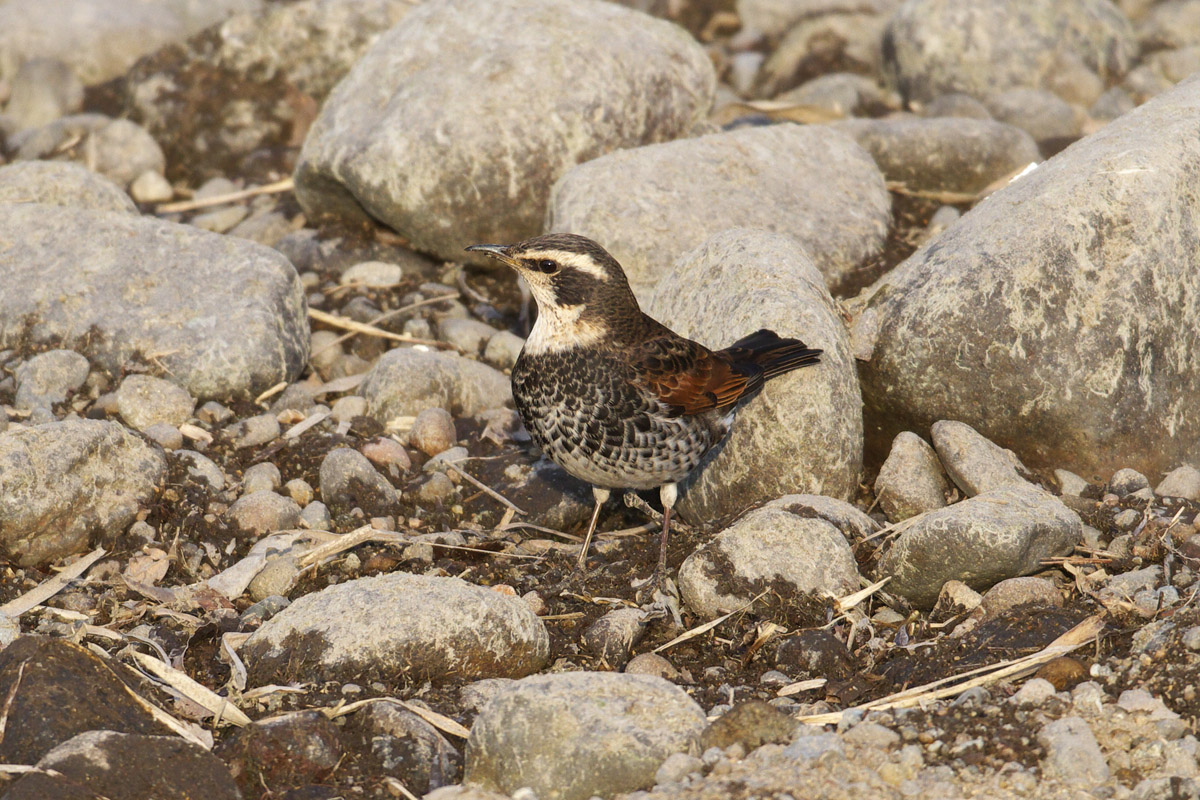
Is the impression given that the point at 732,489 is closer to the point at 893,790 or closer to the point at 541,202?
the point at 893,790

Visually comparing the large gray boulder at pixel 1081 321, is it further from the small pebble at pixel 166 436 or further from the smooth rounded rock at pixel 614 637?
the small pebble at pixel 166 436

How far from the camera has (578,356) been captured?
6.28m

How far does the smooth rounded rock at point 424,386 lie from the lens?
7.70m

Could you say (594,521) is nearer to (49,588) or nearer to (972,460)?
(972,460)

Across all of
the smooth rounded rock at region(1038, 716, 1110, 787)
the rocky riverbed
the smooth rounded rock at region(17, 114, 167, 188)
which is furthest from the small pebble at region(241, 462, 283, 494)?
the smooth rounded rock at region(17, 114, 167, 188)

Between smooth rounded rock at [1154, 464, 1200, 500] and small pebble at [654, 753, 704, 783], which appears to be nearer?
small pebble at [654, 753, 704, 783]

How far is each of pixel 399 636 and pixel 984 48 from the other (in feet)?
30.4

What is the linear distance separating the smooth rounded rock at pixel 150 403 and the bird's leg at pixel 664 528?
9.82 feet

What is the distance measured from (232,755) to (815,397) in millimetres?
3612

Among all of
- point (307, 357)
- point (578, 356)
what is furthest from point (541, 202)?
point (578, 356)

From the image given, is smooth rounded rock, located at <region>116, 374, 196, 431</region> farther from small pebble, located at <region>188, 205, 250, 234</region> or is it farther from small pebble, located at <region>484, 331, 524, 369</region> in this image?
small pebble, located at <region>188, 205, 250, 234</region>

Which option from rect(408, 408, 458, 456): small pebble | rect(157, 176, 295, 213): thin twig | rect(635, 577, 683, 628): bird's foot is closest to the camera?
rect(635, 577, 683, 628): bird's foot

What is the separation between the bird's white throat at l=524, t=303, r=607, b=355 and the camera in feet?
20.8

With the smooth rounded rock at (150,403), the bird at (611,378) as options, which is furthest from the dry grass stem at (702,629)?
the smooth rounded rock at (150,403)
